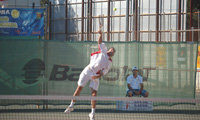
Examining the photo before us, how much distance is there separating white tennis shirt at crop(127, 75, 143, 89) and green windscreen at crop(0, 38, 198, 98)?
543 millimetres

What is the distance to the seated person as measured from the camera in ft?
37.5

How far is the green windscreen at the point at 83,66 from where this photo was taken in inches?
452

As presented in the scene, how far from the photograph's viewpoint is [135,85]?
11.5 m

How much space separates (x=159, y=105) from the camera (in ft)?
39.6

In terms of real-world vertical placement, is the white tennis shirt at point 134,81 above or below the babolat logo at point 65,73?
below

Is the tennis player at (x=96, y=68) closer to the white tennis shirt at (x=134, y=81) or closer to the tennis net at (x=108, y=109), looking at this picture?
the tennis net at (x=108, y=109)

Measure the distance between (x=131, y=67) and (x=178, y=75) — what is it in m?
1.43

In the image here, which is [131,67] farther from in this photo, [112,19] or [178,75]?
A: [112,19]

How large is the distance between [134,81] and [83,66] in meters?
1.56

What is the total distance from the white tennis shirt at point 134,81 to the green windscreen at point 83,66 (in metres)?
0.54

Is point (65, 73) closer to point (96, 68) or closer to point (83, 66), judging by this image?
point (83, 66)

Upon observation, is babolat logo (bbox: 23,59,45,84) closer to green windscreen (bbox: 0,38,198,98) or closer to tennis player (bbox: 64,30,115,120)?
green windscreen (bbox: 0,38,198,98)

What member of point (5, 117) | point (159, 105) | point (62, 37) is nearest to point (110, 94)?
point (159, 105)

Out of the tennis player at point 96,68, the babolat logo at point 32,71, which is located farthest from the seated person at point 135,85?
the tennis player at point 96,68
